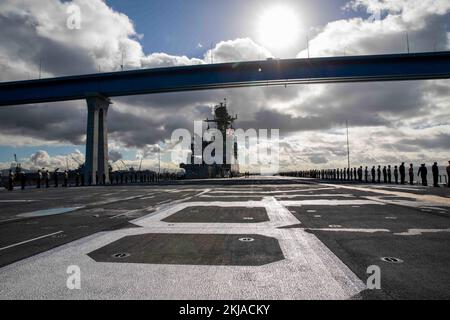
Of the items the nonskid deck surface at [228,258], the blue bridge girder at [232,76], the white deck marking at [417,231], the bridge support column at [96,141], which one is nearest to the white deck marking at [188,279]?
the nonskid deck surface at [228,258]

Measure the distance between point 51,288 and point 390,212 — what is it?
27.3ft

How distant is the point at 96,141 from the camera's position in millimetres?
39562

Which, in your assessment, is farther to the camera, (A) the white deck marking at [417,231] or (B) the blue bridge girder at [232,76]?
(B) the blue bridge girder at [232,76]

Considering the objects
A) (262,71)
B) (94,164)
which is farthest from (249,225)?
(94,164)

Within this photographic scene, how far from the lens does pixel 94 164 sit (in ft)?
128

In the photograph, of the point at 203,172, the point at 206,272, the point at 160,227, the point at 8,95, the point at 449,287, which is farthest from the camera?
the point at 203,172

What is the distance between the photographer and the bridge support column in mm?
38688

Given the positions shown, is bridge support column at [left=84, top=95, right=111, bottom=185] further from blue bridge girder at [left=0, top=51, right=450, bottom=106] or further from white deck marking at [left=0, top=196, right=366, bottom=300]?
white deck marking at [left=0, top=196, right=366, bottom=300]

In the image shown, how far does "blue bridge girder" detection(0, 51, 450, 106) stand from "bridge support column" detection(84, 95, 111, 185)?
4.91 feet

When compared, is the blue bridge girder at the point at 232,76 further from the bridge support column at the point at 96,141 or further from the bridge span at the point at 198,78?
the bridge support column at the point at 96,141

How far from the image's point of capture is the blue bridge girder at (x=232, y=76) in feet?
114

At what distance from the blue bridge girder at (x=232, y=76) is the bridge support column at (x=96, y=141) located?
1498mm

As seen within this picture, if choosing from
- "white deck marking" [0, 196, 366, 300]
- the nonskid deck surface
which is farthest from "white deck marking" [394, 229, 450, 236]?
"white deck marking" [0, 196, 366, 300]
